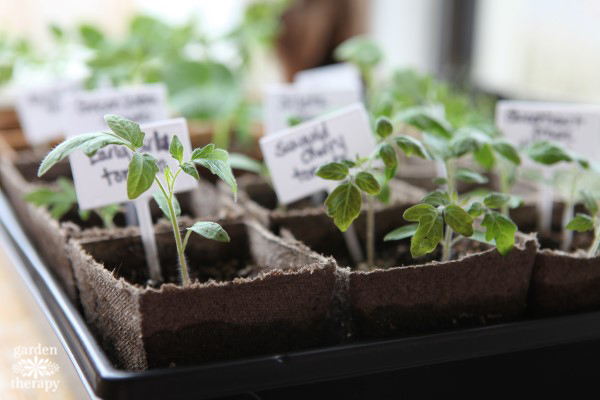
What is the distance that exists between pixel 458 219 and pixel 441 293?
112 mm

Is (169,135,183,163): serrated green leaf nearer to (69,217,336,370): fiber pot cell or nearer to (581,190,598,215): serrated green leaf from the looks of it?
(69,217,336,370): fiber pot cell

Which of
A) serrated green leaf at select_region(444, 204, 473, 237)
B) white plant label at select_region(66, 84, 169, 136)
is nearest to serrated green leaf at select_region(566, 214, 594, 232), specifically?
serrated green leaf at select_region(444, 204, 473, 237)

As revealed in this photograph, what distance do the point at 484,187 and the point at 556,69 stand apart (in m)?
1.17

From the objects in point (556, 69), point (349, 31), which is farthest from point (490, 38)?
point (349, 31)

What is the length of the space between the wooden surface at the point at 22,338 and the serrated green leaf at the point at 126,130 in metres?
0.31

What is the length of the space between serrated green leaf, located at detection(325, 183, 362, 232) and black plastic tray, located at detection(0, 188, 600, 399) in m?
0.15

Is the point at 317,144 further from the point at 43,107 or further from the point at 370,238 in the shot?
the point at 43,107

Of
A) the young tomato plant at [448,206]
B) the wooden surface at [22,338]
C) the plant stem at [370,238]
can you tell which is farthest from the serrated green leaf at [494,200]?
Answer: the wooden surface at [22,338]

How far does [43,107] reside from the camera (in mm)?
1621

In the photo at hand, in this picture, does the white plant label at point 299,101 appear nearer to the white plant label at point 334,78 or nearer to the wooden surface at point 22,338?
the white plant label at point 334,78

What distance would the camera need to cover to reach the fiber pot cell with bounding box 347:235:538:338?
87 centimetres

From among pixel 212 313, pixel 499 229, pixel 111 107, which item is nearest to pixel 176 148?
pixel 212 313

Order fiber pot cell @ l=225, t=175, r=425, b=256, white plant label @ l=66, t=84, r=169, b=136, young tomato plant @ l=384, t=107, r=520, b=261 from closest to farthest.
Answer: young tomato plant @ l=384, t=107, r=520, b=261
fiber pot cell @ l=225, t=175, r=425, b=256
white plant label @ l=66, t=84, r=169, b=136

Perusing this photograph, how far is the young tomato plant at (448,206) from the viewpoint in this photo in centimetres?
83
